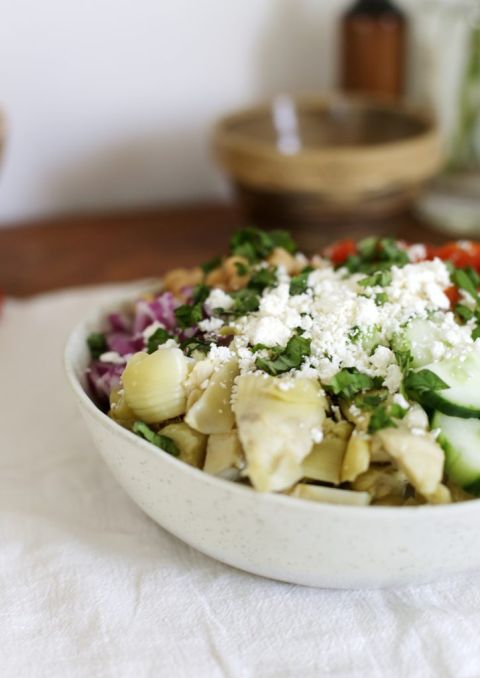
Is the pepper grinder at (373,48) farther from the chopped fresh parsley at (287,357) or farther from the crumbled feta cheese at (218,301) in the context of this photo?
the chopped fresh parsley at (287,357)

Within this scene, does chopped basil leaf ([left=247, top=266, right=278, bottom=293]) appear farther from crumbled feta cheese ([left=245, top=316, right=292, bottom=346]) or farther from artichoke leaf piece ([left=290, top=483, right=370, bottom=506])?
artichoke leaf piece ([left=290, top=483, right=370, bottom=506])

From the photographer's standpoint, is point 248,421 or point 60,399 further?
point 60,399

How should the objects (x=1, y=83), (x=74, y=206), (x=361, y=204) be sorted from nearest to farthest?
(x=361, y=204), (x=1, y=83), (x=74, y=206)

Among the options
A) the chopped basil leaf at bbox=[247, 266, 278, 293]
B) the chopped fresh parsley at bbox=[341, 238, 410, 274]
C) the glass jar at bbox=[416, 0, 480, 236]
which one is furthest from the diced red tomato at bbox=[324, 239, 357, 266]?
the glass jar at bbox=[416, 0, 480, 236]

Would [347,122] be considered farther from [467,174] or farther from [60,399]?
[60,399]

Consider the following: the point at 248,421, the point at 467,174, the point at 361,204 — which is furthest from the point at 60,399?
the point at 467,174

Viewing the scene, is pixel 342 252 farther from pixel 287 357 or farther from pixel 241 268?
pixel 287 357
